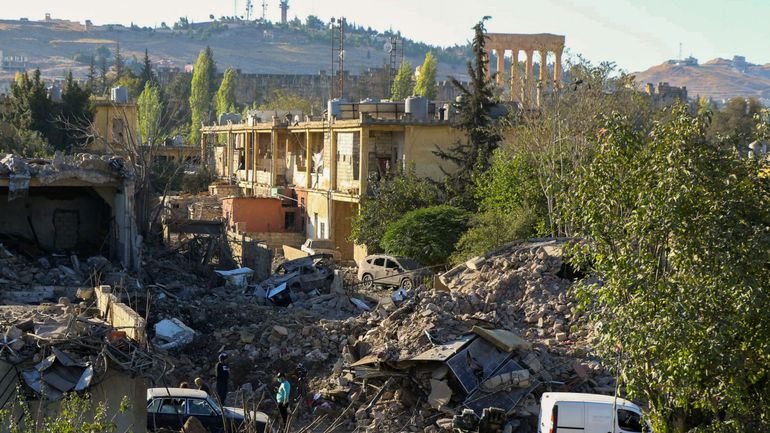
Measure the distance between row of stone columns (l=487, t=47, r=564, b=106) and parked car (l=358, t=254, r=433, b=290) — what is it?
8172 mm

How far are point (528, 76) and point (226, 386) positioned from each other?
32.3 m

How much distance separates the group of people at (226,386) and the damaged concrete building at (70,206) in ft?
→ 35.7

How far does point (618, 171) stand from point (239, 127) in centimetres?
4287

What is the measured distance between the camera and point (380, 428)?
55.9ft

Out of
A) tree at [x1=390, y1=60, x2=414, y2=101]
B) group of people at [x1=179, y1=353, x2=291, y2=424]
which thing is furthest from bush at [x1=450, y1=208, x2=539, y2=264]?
tree at [x1=390, y1=60, x2=414, y2=101]

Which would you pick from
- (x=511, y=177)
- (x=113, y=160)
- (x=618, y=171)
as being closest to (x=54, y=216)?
(x=113, y=160)

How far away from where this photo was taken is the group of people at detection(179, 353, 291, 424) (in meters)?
17.6

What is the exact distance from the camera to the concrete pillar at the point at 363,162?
132 feet

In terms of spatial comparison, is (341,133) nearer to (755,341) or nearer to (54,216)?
(54,216)

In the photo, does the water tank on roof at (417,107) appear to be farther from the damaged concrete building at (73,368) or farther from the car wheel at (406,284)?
the damaged concrete building at (73,368)

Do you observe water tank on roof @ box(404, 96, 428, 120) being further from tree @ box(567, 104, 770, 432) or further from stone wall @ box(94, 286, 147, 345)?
tree @ box(567, 104, 770, 432)

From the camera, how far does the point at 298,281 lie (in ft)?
93.1

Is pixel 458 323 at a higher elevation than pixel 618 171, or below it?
below

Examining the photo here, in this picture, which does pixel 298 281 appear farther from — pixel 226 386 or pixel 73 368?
pixel 73 368
